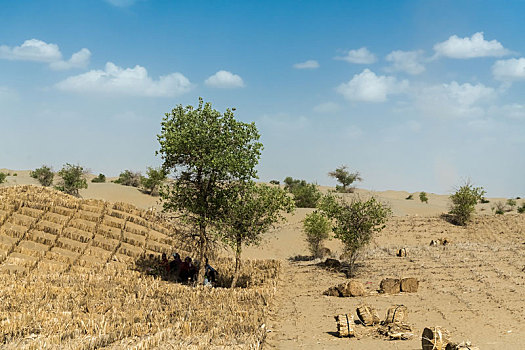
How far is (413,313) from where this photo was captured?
13.8 metres

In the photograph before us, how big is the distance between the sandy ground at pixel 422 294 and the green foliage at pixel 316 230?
2455mm

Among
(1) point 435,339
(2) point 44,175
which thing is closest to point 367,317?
(1) point 435,339

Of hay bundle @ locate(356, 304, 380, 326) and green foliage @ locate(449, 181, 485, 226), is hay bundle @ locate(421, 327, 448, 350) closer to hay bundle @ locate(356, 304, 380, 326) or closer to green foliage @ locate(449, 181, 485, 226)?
hay bundle @ locate(356, 304, 380, 326)

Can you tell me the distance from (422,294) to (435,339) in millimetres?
7694

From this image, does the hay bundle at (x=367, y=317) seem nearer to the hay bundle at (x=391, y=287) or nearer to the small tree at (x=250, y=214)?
the hay bundle at (x=391, y=287)

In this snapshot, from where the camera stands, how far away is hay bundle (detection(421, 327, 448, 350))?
9008mm

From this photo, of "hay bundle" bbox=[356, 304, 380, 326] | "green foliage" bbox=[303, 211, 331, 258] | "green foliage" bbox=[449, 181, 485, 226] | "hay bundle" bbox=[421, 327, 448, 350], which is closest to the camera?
"hay bundle" bbox=[421, 327, 448, 350]

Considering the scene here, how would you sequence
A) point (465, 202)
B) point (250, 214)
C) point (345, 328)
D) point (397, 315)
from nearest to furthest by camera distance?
point (345, 328) → point (397, 315) → point (250, 214) → point (465, 202)

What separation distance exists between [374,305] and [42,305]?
10186 millimetres

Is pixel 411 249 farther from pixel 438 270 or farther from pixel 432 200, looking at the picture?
pixel 432 200

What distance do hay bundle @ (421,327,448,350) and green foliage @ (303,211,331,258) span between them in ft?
Result: 56.4

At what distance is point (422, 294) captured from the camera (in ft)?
53.4

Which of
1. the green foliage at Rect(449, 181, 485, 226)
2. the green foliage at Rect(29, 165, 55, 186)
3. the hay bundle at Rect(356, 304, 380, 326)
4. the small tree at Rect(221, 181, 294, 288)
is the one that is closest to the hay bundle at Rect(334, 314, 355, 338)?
the hay bundle at Rect(356, 304, 380, 326)

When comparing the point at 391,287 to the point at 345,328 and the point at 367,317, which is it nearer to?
the point at 367,317
